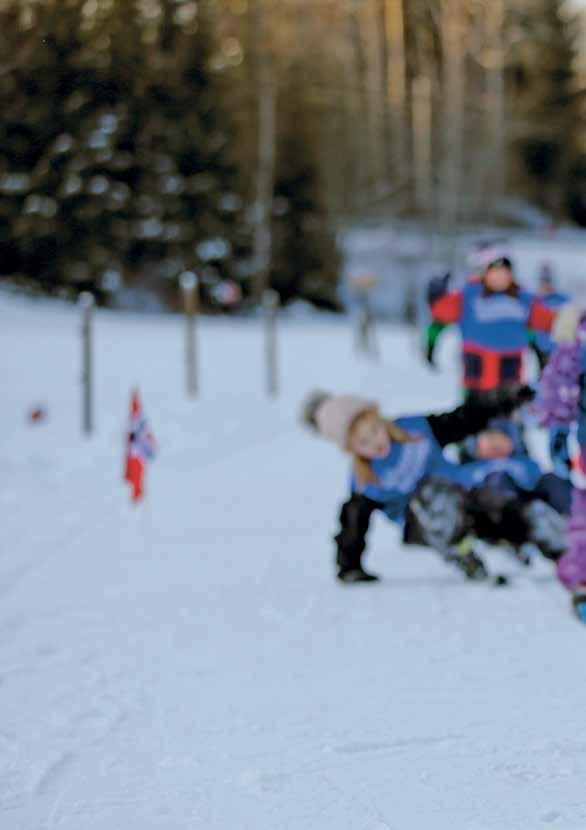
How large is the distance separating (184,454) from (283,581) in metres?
4.14

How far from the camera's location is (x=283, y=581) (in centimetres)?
513

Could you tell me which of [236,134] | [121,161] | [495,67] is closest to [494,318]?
[121,161]

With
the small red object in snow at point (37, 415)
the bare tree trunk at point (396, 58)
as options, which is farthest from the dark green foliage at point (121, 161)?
the small red object in snow at point (37, 415)

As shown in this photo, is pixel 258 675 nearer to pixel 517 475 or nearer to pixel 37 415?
pixel 517 475

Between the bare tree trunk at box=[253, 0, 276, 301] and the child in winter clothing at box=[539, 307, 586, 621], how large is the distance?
68.2ft

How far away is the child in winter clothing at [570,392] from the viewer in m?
4.37

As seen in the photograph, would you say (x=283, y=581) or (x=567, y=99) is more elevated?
(x=567, y=99)

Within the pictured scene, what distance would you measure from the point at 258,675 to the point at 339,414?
139cm

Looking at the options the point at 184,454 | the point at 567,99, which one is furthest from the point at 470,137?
the point at 184,454

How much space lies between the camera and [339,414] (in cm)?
475

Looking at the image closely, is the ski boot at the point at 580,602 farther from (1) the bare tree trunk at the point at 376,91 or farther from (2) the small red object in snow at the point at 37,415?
(1) the bare tree trunk at the point at 376,91

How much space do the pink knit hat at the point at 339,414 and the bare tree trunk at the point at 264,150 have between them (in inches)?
801

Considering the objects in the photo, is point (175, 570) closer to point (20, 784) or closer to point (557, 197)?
point (20, 784)

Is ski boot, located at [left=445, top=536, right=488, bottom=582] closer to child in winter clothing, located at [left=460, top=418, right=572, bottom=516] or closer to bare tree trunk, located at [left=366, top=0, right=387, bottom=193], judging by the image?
child in winter clothing, located at [left=460, top=418, right=572, bottom=516]
